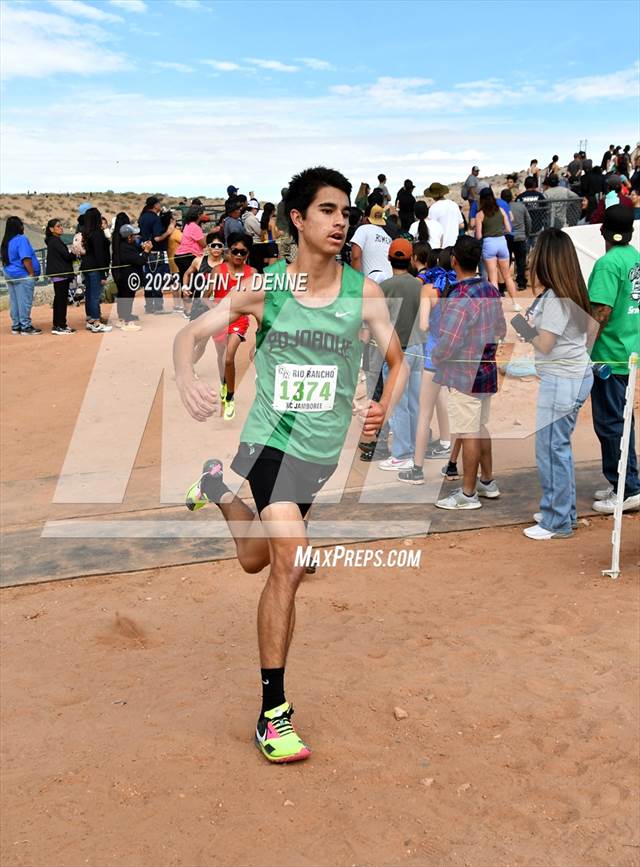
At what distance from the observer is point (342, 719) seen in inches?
176

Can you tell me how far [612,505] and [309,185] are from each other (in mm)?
4478

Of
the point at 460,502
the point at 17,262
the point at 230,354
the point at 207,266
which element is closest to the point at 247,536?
the point at 460,502

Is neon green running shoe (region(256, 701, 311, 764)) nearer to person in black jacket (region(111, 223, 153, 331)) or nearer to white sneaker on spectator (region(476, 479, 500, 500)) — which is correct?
white sneaker on spectator (region(476, 479, 500, 500))

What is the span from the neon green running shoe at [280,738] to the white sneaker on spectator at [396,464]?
198 inches

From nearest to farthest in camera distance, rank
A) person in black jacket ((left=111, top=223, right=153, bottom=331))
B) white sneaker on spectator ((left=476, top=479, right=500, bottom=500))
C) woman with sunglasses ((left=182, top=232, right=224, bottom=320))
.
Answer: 1. white sneaker on spectator ((left=476, top=479, right=500, bottom=500))
2. woman with sunglasses ((left=182, top=232, right=224, bottom=320))
3. person in black jacket ((left=111, top=223, right=153, bottom=331))

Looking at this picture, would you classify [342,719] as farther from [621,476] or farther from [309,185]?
[621,476]

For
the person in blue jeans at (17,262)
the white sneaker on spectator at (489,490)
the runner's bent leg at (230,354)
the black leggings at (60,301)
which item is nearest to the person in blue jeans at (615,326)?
the white sneaker on spectator at (489,490)

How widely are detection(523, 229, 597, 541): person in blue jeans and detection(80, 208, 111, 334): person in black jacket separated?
9.89 m

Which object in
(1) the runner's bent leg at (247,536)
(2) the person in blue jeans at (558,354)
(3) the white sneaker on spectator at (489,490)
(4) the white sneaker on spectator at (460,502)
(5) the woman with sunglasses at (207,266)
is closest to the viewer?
(1) the runner's bent leg at (247,536)

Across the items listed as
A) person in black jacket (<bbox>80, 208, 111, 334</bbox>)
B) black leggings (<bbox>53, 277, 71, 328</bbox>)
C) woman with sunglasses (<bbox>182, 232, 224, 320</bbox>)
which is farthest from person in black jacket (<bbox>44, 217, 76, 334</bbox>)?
woman with sunglasses (<bbox>182, 232, 224, 320</bbox>)

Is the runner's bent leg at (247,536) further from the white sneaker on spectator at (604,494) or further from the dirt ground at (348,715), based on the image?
the white sneaker on spectator at (604,494)

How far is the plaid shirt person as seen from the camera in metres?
7.17

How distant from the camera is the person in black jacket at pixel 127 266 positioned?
627 inches

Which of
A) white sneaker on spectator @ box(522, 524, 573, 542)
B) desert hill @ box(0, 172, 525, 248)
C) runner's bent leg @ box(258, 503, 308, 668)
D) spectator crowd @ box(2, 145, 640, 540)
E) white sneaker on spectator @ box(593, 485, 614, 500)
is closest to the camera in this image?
runner's bent leg @ box(258, 503, 308, 668)
